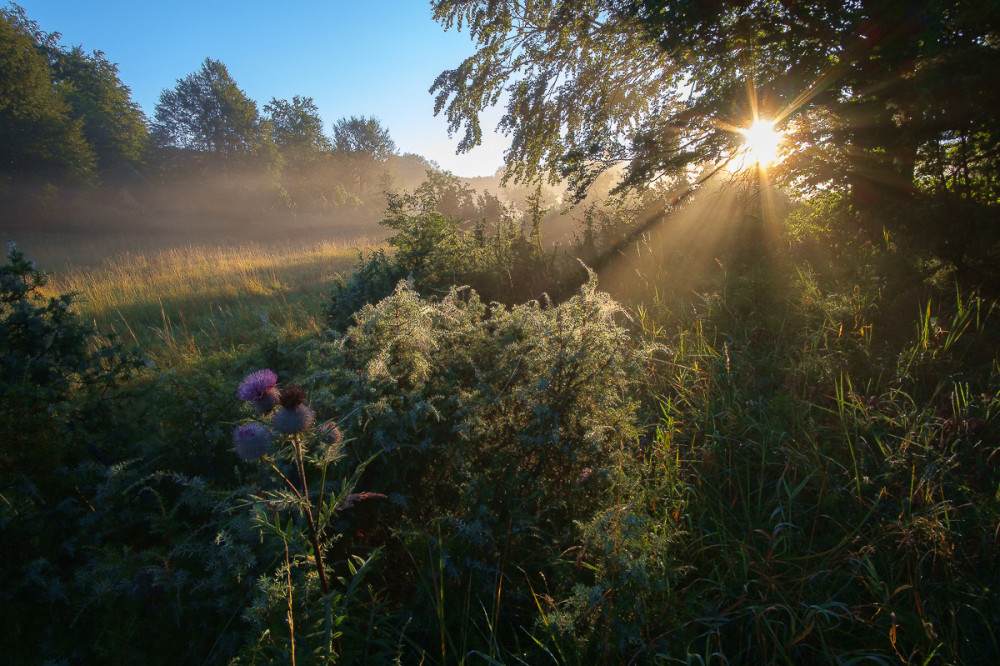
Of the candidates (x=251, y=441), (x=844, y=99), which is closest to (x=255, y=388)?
(x=251, y=441)

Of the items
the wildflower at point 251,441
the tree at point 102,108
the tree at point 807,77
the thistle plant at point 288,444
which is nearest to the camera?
the thistle plant at point 288,444

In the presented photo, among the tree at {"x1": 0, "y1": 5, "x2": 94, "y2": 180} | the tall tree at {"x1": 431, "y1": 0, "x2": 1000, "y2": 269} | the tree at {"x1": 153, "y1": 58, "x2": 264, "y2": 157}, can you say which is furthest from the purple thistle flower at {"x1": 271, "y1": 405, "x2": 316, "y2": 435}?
the tree at {"x1": 153, "y1": 58, "x2": 264, "y2": 157}

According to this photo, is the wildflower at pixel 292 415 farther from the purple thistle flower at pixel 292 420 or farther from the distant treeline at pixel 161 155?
the distant treeline at pixel 161 155

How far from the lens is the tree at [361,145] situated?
51.9 meters

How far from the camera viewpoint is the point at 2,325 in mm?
2555

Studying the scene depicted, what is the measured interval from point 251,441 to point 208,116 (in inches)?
2111

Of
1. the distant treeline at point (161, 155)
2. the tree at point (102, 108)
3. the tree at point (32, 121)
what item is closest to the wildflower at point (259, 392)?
the distant treeline at point (161, 155)

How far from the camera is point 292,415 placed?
1405mm

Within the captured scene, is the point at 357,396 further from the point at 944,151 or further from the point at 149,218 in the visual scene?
the point at 149,218

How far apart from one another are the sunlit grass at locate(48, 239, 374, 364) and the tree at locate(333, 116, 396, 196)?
138 feet

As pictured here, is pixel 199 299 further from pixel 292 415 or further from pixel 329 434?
pixel 292 415

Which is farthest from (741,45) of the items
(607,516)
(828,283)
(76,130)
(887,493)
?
(76,130)

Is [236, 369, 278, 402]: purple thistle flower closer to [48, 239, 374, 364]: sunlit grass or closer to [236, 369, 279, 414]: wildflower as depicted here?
[236, 369, 279, 414]: wildflower

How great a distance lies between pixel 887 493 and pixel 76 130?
4232 cm
